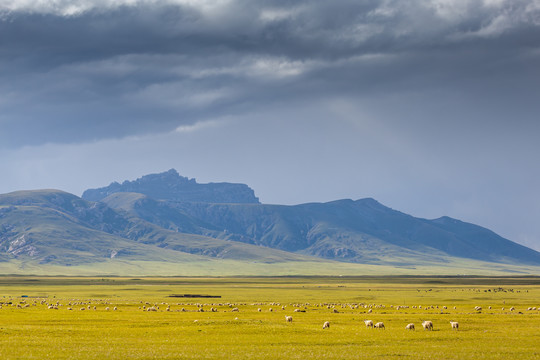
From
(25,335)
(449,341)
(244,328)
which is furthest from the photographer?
(244,328)

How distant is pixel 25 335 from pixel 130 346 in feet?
43.9

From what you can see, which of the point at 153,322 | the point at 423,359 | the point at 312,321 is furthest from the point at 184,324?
the point at 423,359

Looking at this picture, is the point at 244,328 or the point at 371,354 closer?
the point at 371,354

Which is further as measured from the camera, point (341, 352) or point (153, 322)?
point (153, 322)

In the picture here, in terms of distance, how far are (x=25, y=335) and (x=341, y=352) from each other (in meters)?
28.7

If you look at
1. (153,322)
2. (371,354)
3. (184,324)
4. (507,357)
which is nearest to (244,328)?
(184,324)

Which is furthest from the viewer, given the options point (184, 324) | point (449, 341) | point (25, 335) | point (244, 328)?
point (184, 324)

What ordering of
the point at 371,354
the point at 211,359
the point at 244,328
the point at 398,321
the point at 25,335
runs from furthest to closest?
the point at 398,321 < the point at 244,328 < the point at 25,335 < the point at 371,354 < the point at 211,359

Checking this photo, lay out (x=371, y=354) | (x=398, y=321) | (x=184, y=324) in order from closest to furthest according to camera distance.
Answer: (x=371, y=354) → (x=184, y=324) → (x=398, y=321)

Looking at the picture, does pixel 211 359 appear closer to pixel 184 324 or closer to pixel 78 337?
pixel 78 337

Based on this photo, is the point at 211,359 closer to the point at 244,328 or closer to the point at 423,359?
the point at 423,359

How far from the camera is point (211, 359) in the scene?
42.0 metres

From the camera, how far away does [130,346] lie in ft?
160

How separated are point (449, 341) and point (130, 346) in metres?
25.6
